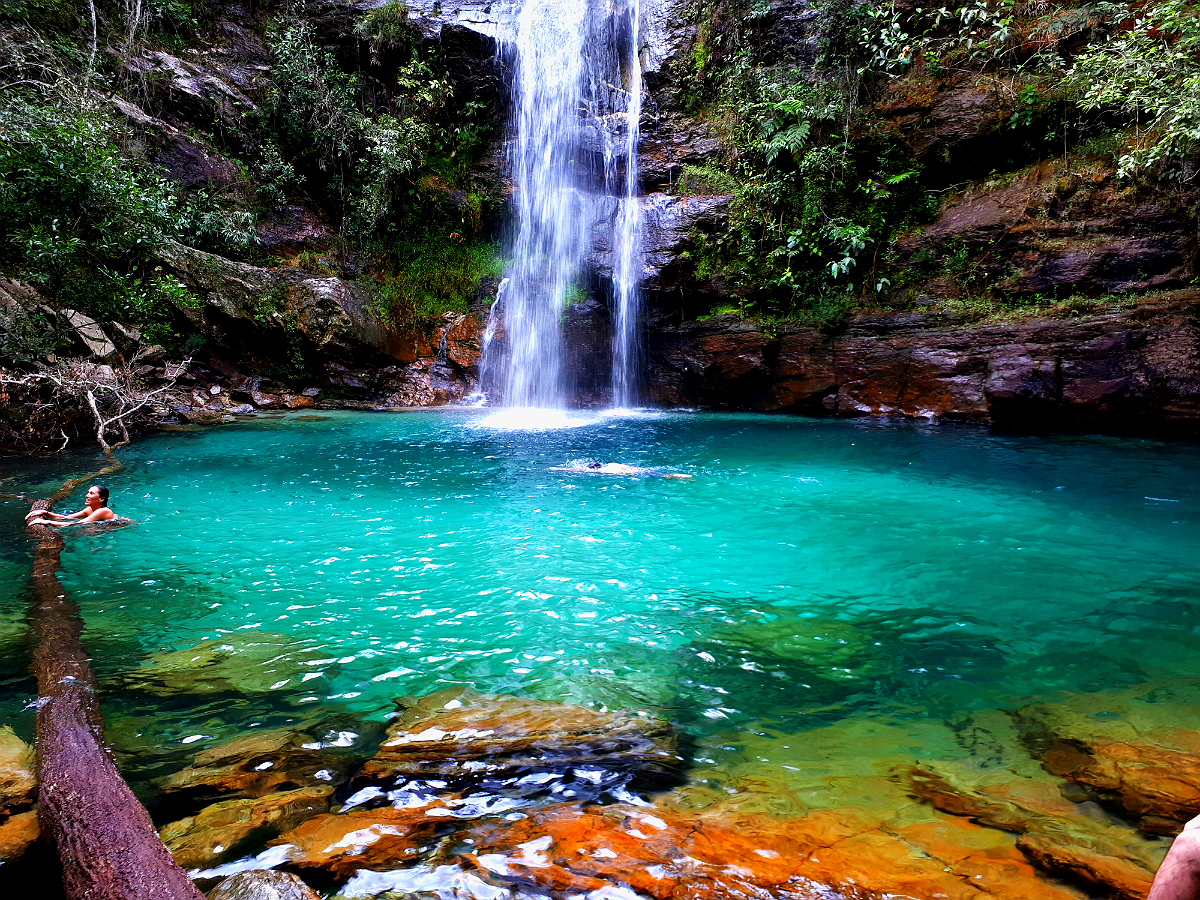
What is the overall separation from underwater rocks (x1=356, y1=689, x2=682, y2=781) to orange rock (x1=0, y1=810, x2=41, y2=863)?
118 cm

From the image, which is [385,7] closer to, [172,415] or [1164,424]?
[172,415]

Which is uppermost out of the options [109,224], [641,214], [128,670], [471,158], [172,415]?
[471,158]

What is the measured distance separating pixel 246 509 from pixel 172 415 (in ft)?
29.1

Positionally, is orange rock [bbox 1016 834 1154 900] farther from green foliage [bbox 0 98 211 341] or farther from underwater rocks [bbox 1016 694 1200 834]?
green foliage [bbox 0 98 211 341]

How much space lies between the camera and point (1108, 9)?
12852mm

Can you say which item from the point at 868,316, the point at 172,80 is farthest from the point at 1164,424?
the point at 172,80

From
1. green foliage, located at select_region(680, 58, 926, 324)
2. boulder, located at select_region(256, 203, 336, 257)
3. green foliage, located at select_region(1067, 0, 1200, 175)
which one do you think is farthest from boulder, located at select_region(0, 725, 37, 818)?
boulder, located at select_region(256, 203, 336, 257)

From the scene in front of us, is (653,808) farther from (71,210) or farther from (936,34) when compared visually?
(936,34)

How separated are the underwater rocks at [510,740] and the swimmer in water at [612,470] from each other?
20.3 ft

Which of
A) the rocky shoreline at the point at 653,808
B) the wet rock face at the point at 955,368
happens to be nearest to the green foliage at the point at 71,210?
the rocky shoreline at the point at 653,808

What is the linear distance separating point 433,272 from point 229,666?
18153mm

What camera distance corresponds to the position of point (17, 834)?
225cm

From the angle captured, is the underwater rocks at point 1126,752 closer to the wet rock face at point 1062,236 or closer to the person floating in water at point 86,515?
the person floating in water at point 86,515

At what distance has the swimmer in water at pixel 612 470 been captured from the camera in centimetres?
977
